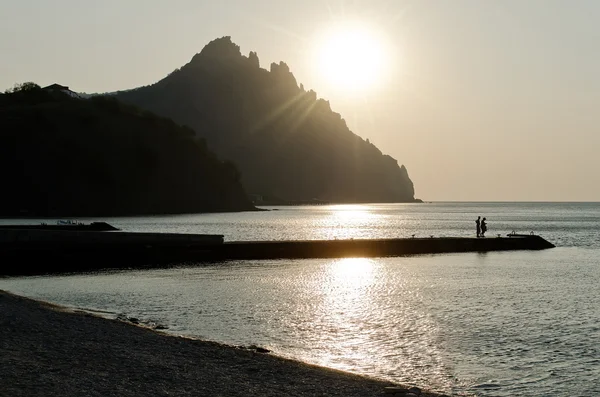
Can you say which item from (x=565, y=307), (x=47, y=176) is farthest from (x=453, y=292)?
(x=47, y=176)

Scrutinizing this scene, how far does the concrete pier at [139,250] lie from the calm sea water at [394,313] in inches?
154

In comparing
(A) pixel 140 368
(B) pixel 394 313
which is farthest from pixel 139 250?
(A) pixel 140 368

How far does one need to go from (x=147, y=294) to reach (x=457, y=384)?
928 inches

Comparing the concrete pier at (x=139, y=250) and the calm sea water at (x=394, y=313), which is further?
the concrete pier at (x=139, y=250)

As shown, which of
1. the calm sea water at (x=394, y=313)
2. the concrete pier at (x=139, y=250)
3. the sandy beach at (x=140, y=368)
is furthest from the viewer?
the concrete pier at (x=139, y=250)

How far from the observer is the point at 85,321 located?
1009 inches

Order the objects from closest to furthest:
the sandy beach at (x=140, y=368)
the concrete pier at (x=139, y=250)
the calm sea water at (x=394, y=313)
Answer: the sandy beach at (x=140, y=368) < the calm sea water at (x=394, y=313) < the concrete pier at (x=139, y=250)

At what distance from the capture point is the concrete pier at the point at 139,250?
53938 mm

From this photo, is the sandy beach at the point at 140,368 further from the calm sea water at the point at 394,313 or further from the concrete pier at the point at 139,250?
the concrete pier at the point at 139,250

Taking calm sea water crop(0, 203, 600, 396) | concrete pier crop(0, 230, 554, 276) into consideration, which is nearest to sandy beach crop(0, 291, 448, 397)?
calm sea water crop(0, 203, 600, 396)

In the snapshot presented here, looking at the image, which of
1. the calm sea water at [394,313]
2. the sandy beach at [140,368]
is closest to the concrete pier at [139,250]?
the calm sea water at [394,313]

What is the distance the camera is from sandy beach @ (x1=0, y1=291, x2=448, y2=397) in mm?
15680

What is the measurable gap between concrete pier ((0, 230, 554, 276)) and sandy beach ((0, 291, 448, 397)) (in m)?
31.5

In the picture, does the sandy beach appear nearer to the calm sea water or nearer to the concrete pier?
the calm sea water
